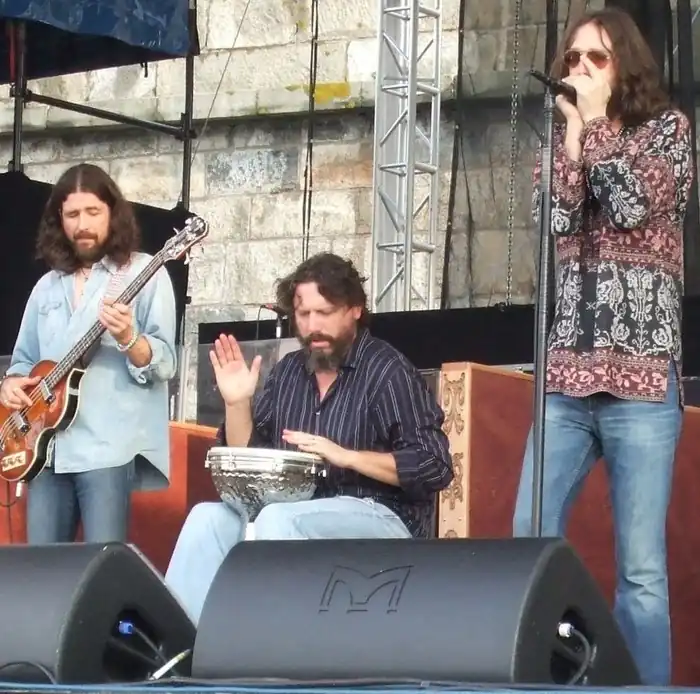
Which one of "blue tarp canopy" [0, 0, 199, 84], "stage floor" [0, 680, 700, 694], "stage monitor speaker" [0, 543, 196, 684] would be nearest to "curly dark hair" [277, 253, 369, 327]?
"stage monitor speaker" [0, 543, 196, 684]

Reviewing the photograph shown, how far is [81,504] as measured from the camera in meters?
4.19

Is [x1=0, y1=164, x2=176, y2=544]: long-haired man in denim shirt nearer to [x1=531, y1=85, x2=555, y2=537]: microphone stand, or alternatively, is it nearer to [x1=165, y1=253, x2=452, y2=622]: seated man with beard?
[x1=165, y1=253, x2=452, y2=622]: seated man with beard

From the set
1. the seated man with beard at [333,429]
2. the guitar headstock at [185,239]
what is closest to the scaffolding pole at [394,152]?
the guitar headstock at [185,239]

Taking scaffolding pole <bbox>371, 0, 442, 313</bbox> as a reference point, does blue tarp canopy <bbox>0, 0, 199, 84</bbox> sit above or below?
above

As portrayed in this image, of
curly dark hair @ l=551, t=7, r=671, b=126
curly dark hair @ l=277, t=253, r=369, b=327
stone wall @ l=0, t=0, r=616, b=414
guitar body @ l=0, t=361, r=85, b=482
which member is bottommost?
guitar body @ l=0, t=361, r=85, b=482

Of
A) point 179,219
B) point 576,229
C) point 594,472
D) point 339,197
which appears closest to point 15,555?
point 576,229

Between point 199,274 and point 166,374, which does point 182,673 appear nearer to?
point 166,374

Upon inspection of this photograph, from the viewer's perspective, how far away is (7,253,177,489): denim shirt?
418 cm

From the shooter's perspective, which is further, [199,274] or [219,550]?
[199,274]

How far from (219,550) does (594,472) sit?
1358mm

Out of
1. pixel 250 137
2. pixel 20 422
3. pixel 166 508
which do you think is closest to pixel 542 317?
pixel 20 422

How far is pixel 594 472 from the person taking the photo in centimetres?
476

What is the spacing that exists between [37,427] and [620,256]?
1613 mm

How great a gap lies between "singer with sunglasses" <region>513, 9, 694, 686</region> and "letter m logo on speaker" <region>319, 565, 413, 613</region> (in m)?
0.61
